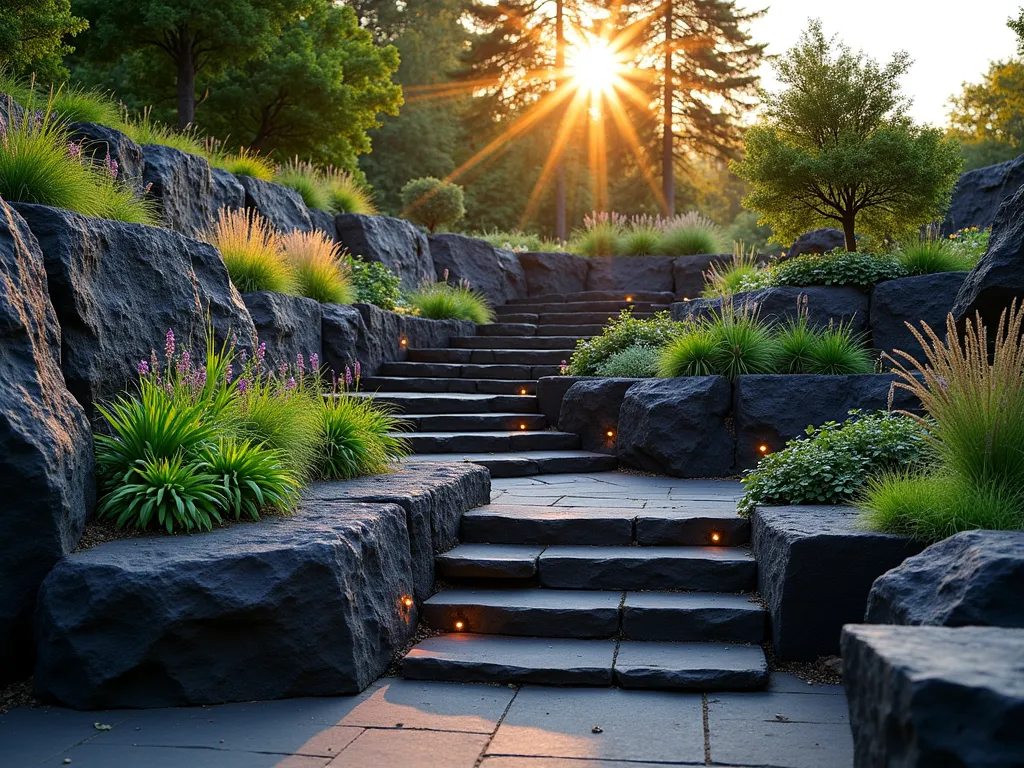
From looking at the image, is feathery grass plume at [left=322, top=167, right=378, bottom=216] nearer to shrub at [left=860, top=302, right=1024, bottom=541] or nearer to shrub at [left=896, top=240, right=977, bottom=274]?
shrub at [left=896, top=240, right=977, bottom=274]

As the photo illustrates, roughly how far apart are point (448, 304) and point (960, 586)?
9.59 m

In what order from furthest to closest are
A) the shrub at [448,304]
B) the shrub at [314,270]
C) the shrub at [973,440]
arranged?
the shrub at [448,304] → the shrub at [314,270] → the shrub at [973,440]

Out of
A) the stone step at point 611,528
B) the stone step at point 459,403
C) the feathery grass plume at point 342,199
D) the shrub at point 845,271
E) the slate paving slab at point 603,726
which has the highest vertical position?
the feathery grass plume at point 342,199

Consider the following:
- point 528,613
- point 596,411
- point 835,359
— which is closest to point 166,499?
point 528,613

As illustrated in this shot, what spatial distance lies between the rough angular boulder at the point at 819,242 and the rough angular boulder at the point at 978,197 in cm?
192

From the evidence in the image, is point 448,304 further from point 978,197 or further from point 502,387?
point 978,197

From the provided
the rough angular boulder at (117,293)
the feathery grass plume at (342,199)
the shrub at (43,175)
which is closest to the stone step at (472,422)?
the rough angular boulder at (117,293)

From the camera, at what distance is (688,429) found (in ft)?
23.5

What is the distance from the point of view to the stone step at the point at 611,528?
5.02m

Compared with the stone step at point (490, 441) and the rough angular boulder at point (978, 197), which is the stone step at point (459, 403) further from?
the rough angular boulder at point (978, 197)

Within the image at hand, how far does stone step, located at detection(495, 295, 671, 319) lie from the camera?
13.2m

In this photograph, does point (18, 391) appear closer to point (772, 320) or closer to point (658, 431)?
point (658, 431)

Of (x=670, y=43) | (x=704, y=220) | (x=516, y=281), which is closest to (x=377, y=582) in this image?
(x=516, y=281)

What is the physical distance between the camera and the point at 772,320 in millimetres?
8609
